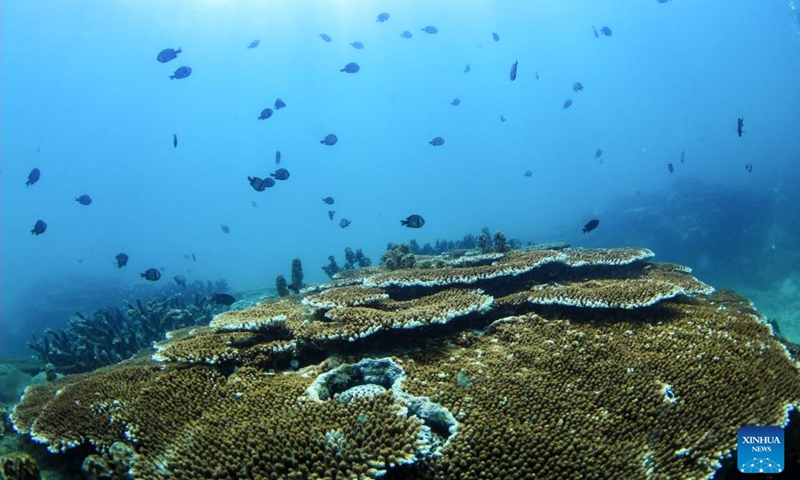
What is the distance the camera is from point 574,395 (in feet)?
14.8

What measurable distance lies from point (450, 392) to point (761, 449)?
318 centimetres

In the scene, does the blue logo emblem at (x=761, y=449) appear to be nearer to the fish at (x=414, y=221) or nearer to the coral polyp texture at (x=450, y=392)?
the coral polyp texture at (x=450, y=392)

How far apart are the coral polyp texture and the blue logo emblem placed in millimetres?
98

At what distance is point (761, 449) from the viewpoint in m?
4.09

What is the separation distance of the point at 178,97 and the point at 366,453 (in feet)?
478

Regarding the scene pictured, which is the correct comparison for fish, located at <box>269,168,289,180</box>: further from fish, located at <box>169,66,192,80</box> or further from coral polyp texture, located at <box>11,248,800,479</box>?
coral polyp texture, located at <box>11,248,800,479</box>

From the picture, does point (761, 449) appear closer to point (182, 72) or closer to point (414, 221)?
point (414, 221)

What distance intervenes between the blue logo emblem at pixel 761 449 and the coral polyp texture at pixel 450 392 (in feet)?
0.32

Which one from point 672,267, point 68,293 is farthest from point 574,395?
point 68,293

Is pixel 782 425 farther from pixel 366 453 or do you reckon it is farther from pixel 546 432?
pixel 366 453

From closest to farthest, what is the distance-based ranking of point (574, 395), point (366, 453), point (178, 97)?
point (366, 453), point (574, 395), point (178, 97)

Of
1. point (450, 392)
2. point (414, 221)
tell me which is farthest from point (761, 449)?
point (414, 221)

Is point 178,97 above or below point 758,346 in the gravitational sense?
above

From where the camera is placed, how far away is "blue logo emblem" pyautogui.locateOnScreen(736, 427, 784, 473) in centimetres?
400
